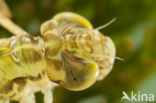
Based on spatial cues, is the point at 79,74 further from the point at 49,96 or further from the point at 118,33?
the point at 118,33

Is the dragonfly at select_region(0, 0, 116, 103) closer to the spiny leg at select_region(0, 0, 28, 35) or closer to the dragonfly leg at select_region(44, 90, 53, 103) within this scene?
the dragonfly leg at select_region(44, 90, 53, 103)

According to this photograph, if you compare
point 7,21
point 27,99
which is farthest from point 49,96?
point 7,21

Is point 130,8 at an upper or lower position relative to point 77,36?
upper

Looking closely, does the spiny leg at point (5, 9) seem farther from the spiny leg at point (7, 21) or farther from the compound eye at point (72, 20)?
the compound eye at point (72, 20)

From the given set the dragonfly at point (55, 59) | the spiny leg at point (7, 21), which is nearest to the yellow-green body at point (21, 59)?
the dragonfly at point (55, 59)

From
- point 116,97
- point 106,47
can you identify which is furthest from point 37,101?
point 106,47

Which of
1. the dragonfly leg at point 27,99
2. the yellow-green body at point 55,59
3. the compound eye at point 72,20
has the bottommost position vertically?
the dragonfly leg at point 27,99

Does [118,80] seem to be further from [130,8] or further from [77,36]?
[77,36]
